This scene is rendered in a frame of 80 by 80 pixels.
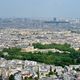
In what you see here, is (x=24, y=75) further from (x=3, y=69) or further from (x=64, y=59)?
(x=64, y=59)

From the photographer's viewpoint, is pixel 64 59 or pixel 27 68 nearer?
pixel 27 68

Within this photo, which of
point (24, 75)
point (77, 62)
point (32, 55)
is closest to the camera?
point (24, 75)

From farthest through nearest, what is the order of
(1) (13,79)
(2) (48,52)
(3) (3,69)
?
(2) (48,52) < (3) (3,69) < (1) (13,79)

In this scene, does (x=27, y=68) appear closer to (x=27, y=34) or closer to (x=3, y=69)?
(x=3, y=69)

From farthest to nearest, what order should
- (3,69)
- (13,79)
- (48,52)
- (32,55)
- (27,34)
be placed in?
(27,34) → (48,52) → (32,55) → (3,69) → (13,79)

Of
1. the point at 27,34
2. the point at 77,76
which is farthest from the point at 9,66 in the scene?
the point at 27,34

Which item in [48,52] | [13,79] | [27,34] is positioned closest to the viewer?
[13,79]

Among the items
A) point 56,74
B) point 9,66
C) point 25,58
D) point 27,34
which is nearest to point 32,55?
point 25,58

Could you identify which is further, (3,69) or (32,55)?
(32,55)
